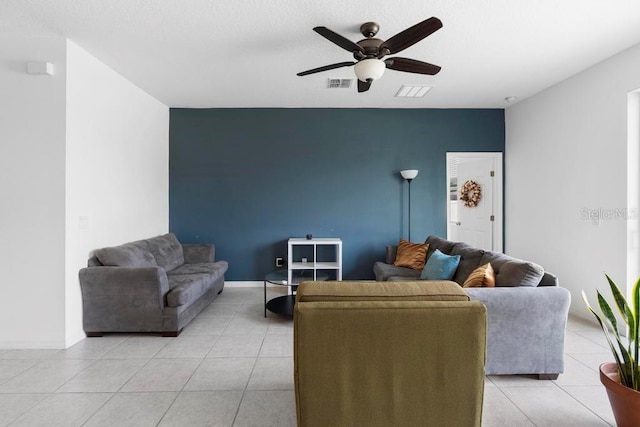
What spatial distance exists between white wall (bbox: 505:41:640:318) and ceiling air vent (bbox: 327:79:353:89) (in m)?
2.45

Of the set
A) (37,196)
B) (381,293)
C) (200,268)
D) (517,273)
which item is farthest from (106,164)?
(517,273)

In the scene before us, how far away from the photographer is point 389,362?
49.4 inches

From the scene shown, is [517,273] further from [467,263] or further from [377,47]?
[377,47]

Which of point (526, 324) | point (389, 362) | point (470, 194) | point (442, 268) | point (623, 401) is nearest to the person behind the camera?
point (389, 362)

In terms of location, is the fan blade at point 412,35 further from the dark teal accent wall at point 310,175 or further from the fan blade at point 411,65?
the dark teal accent wall at point 310,175

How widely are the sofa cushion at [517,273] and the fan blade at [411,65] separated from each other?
1.59 metres

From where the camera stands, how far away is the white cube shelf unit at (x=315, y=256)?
4.21 metres

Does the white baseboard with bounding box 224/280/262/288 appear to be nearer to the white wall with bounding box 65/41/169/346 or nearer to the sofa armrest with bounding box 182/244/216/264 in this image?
the sofa armrest with bounding box 182/244/216/264

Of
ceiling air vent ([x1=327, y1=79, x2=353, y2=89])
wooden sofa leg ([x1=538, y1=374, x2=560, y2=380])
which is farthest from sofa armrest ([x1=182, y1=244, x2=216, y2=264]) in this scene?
wooden sofa leg ([x1=538, y1=374, x2=560, y2=380])

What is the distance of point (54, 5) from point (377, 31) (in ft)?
7.67

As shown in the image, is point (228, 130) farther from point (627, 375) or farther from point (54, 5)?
point (627, 375)

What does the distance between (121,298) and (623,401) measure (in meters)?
3.51

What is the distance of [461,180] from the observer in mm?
5410

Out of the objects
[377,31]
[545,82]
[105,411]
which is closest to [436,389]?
[105,411]
